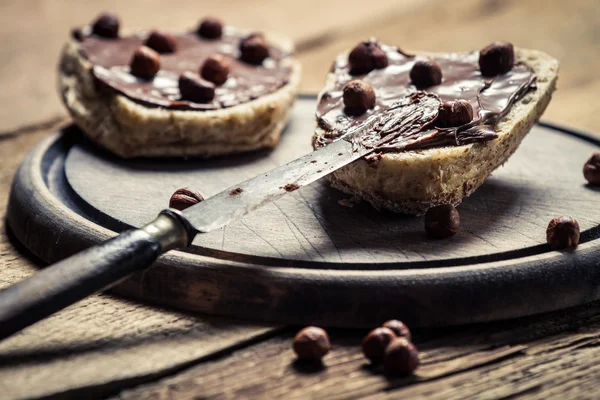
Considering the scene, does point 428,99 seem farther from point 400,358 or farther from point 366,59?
point 400,358

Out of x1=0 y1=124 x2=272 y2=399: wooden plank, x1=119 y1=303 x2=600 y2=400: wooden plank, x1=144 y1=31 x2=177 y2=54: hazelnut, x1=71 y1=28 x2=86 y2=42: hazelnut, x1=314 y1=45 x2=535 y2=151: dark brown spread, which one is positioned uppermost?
x1=314 y1=45 x2=535 y2=151: dark brown spread

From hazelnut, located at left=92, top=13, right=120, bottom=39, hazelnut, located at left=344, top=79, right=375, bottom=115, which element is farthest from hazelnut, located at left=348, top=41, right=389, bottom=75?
hazelnut, located at left=92, top=13, right=120, bottom=39

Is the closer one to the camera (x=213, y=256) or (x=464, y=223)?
(x=213, y=256)

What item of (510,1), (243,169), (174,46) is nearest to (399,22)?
(510,1)

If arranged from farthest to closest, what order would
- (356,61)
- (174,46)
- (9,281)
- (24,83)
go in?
(24,83)
(174,46)
(356,61)
(9,281)

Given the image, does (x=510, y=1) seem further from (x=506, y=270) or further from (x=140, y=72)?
(x=506, y=270)

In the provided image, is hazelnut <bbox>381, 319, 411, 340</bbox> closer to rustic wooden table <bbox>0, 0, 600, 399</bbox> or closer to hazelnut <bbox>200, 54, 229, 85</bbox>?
Answer: rustic wooden table <bbox>0, 0, 600, 399</bbox>

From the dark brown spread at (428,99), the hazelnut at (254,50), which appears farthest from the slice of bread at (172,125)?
the dark brown spread at (428,99)

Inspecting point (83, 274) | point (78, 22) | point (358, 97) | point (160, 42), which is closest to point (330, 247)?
point (358, 97)

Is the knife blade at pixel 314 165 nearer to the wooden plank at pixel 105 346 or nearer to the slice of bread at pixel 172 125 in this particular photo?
the wooden plank at pixel 105 346
